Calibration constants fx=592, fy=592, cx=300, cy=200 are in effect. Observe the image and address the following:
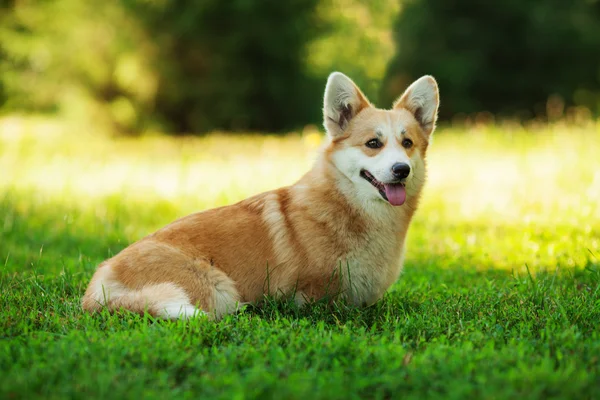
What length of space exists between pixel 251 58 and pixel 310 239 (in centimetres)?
1359

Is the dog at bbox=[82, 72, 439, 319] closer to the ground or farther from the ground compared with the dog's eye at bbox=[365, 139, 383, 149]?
closer to the ground

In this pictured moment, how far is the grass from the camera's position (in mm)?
2258

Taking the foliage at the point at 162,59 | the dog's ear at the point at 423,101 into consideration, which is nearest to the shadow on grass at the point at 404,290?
the dog's ear at the point at 423,101

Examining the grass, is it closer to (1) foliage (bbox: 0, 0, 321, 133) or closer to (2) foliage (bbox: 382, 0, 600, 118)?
(2) foliage (bbox: 382, 0, 600, 118)

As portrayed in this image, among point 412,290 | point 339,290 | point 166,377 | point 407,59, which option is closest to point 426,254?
point 412,290

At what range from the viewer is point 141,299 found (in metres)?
3.16

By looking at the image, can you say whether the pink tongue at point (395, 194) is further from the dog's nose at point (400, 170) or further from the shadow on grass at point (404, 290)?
the shadow on grass at point (404, 290)

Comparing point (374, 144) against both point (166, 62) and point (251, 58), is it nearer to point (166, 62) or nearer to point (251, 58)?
point (166, 62)

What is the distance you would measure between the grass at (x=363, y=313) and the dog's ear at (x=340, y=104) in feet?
3.71

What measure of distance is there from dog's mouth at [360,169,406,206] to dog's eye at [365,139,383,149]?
156 mm

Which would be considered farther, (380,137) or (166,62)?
(166,62)

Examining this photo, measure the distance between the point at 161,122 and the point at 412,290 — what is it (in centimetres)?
1266

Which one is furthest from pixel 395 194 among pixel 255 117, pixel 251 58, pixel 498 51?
pixel 255 117

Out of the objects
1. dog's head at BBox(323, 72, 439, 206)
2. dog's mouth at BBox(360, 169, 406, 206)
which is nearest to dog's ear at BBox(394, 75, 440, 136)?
dog's head at BBox(323, 72, 439, 206)
